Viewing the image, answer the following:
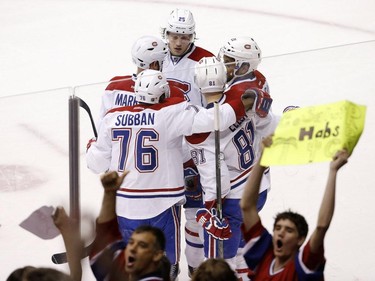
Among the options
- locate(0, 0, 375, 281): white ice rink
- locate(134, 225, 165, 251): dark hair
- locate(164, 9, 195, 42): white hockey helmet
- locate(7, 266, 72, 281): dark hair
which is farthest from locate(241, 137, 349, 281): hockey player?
locate(164, 9, 195, 42): white hockey helmet

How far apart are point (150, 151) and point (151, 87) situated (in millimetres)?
243

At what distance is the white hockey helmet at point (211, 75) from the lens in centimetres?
468

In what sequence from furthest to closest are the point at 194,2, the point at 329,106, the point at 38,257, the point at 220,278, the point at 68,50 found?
the point at 194,2 < the point at 68,50 < the point at 38,257 < the point at 329,106 < the point at 220,278

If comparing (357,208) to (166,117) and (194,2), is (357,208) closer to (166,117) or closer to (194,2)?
(166,117)

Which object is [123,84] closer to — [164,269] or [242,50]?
[242,50]

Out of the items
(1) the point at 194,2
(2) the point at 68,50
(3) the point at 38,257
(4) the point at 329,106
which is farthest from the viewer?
(1) the point at 194,2

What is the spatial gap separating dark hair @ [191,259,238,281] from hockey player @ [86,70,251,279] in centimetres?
120

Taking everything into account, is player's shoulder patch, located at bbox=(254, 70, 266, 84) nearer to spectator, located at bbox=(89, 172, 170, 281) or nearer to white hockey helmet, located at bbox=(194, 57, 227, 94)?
white hockey helmet, located at bbox=(194, 57, 227, 94)

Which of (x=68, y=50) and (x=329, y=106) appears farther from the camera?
(x=68, y=50)

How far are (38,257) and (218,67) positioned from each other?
1025 millimetres

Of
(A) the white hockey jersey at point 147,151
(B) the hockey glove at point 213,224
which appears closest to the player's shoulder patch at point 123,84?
(A) the white hockey jersey at point 147,151

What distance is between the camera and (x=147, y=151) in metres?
4.76

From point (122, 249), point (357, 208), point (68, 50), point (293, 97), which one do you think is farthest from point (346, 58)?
point (68, 50)

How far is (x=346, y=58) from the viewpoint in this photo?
15.1ft
